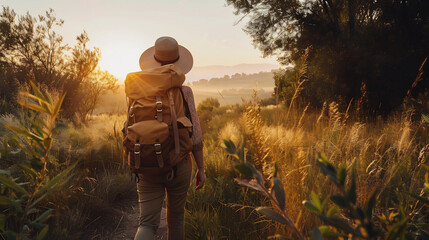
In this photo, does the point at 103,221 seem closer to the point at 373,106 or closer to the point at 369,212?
the point at 369,212

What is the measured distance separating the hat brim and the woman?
131mm

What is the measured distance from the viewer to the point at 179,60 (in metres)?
2.28

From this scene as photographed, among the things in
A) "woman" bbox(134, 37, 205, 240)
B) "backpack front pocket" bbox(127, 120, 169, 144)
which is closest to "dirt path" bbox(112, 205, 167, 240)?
"woman" bbox(134, 37, 205, 240)

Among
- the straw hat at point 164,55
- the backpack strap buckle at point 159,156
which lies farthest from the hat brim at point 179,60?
the backpack strap buckle at point 159,156

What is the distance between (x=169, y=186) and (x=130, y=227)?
171 cm

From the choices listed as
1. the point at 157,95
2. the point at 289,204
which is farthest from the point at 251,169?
the point at 289,204

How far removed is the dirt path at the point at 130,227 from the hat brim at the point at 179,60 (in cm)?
203

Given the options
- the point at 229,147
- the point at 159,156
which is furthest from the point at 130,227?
the point at 229,147

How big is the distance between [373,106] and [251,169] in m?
8.20

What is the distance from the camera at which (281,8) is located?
8250 millimetres

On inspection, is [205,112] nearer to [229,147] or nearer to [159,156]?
[159,156]

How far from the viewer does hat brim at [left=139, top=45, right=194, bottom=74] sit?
2295 mm

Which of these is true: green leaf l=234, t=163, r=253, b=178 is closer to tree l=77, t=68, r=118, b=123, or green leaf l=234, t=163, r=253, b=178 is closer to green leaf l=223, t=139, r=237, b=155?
green leaf l=223, t=139, r=237, b=155

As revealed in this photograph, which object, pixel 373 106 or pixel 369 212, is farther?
pixel 373 106
